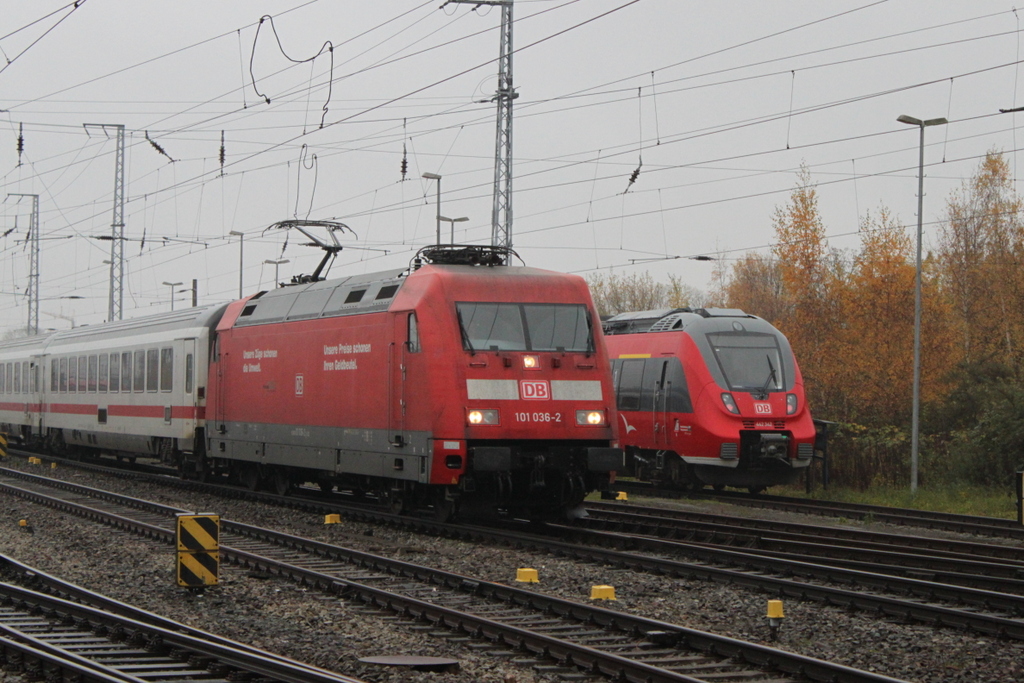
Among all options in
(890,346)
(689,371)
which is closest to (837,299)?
(890,346)

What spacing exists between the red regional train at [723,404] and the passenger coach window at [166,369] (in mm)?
9742

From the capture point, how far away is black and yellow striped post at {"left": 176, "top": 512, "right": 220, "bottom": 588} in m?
11.2

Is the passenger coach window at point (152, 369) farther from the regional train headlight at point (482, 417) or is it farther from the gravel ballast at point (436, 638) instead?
the regional train headlight at point (482, 417)

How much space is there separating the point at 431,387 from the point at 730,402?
814 cm

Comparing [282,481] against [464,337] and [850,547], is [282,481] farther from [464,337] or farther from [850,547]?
[850,547]

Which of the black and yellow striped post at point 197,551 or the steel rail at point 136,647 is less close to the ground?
the black and yellow striped post at point 197,551

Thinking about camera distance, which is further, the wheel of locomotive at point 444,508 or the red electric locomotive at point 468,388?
the wheel of locomotive at point 444,508

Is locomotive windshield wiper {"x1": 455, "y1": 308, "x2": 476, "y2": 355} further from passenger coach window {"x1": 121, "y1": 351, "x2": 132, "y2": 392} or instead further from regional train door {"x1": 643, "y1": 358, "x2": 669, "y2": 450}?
passenger coach window {"x1": 121, "y1": 351, "x2": 132, "y2": 392}

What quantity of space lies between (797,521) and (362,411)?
Result: 684 cm

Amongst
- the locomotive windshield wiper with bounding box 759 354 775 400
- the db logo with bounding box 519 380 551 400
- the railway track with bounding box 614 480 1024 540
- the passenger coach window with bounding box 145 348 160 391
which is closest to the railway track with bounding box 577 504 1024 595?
the railway track with bounding box 614 480 1024 540

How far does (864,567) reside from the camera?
1236 centimetres

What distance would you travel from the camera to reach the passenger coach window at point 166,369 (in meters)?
24.2

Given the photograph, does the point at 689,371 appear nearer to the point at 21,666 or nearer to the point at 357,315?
the point at 357,315

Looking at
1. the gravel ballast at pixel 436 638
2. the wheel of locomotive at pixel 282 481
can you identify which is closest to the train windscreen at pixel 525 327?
the gravel ballast at pixel 436 638
